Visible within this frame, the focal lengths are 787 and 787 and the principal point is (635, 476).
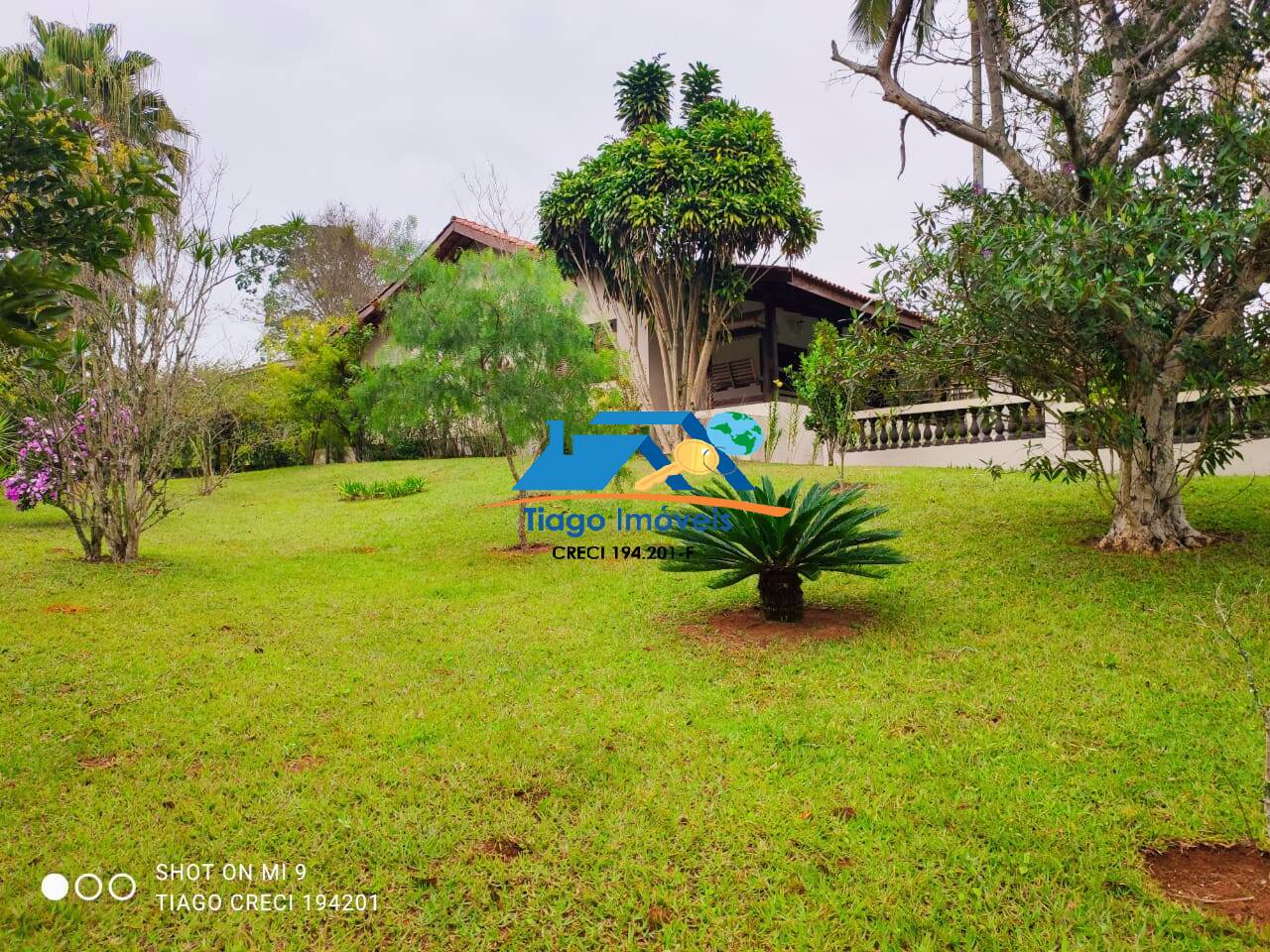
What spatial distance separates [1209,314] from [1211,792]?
4286 millimetres

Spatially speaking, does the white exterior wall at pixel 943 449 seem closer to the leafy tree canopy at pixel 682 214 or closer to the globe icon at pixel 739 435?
Answer: the globe icon at pixel 739 435

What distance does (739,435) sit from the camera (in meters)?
15.9

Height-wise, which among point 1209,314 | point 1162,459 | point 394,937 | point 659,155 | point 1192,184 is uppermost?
point 659,155

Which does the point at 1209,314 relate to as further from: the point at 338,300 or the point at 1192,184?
the point at 338,300

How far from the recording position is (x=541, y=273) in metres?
9.53

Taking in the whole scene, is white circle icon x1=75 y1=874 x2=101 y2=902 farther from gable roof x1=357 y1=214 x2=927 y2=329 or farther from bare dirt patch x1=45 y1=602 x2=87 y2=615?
gable roof x1=357 y1=214 x2=927 y2=329

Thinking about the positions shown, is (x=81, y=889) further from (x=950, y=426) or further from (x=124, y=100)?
(x=950, y=426)

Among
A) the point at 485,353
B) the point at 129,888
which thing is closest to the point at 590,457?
the point at 485,353

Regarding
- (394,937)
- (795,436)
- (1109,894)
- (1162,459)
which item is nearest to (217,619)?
(394,937)

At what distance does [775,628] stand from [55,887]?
14.0ft

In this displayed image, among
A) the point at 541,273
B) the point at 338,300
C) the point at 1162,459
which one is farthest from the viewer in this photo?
the point at 338,300

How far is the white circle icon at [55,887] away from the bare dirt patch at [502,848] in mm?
1449

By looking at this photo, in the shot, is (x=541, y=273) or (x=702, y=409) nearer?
(x=541, y=273)

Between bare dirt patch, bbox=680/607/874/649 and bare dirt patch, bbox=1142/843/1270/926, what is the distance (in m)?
2.63
